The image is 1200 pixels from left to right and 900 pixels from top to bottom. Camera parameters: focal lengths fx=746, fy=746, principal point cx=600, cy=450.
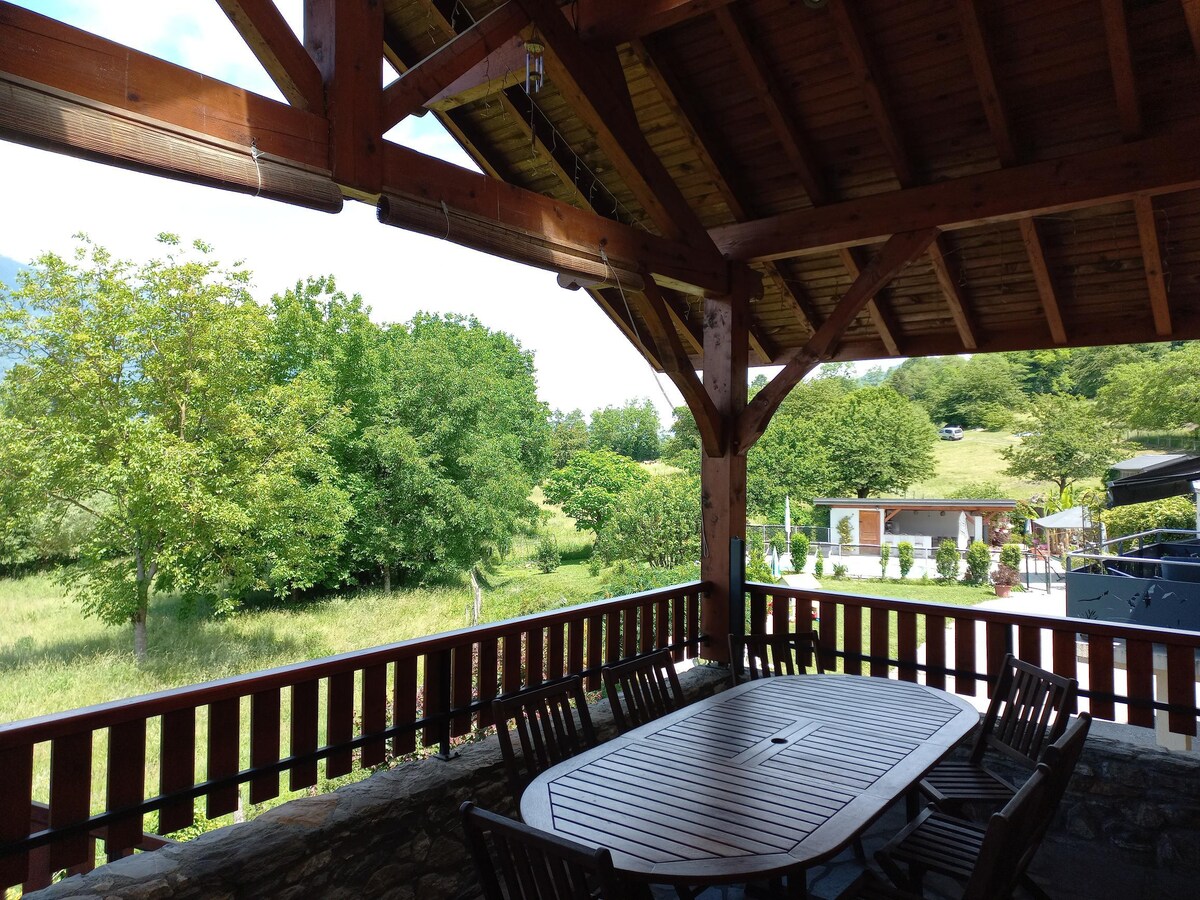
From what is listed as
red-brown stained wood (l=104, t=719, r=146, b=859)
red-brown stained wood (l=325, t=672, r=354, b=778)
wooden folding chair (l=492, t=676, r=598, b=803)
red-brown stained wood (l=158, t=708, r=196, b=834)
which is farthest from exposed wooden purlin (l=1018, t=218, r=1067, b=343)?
red-brown stained wood (l=104, t=719, r=146, b=859)

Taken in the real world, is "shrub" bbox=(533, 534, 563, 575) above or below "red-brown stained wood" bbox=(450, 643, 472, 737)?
below

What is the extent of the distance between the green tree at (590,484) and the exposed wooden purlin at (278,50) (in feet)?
80.8

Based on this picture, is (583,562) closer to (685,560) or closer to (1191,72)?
(685,560)

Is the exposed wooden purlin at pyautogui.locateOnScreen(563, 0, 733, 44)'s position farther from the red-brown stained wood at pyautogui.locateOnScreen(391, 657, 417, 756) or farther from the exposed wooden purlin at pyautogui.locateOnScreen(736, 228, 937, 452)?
the red-brown stained wood at pyautogui.locateOnScreen(391, 657, 417, 756)

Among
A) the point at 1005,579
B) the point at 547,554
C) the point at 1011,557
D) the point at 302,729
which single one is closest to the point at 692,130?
the point at 302,729

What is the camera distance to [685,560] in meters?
21.9

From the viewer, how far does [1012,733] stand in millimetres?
2951

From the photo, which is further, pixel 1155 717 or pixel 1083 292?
pixel 1083 292

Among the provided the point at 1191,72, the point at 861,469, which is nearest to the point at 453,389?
the point at 861,469

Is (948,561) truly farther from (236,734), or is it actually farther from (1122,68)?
(236,734)

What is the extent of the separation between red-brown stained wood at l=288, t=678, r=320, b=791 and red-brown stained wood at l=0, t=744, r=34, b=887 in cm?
82

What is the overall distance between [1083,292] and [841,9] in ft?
8.88

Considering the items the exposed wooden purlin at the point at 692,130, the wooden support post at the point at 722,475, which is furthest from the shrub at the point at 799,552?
the wooden support post at the point at 722,475

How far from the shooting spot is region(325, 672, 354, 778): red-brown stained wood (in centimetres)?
287
